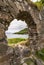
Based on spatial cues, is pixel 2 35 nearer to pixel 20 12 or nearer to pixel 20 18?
pixel 20 12

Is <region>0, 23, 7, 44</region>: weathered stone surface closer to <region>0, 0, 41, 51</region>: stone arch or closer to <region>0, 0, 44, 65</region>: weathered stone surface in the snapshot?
<region>0, 0, 44, 65</region>: weathered stone surface

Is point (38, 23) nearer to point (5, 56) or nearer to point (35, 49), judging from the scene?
point (35, 49)

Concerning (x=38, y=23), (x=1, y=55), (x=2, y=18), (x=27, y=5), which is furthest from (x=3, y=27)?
(x=38, y=23)

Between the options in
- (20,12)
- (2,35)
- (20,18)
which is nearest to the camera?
(2,35)

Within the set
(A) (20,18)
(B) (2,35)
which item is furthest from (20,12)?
(B) (2,35)

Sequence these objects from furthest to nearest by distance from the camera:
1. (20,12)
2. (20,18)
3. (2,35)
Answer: (20,18)
(20,12)
(2,35)

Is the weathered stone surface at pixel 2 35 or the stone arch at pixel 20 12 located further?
the stone arch at pixel 20 12

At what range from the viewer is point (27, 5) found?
1334 cm

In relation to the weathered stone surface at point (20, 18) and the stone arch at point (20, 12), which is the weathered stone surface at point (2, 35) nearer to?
the weathered stone surface at point (20, 18)

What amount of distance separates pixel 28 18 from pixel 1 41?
3.15 m

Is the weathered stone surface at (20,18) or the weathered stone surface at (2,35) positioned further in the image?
the weathered stone surface at (20,18)

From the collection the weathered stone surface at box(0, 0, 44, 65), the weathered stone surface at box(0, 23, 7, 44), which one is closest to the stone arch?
the weathered stone surface at box(0, 0, 44, 65)

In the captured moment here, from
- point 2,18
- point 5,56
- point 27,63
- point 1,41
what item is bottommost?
point 27,63

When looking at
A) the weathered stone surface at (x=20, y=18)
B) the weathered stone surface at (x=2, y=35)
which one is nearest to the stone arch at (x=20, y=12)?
the weathered stone surface at (x=20, y=18)
